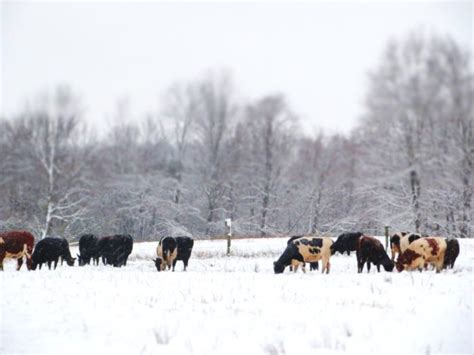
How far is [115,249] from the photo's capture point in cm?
1956

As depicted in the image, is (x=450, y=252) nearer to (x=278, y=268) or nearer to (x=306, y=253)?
(x=306, y=253)

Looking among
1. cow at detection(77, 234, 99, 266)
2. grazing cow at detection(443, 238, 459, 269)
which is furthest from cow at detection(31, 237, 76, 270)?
grazing cow at detection(443, 238, 459, 269)

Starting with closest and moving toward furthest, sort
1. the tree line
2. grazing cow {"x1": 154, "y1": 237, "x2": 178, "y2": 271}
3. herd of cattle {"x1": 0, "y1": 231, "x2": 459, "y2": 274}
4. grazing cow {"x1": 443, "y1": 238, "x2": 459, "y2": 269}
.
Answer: herd of cattle {"x1": 0, "y1": 231, "x2": 459, "y2": 274} < grazing cow {"x1": 443, "y1": 238, "x2": 459, "y2": 269} < grazing cow {"x1": 154, "y1": 237, "x2": 178, "y2": 271} < the tree line

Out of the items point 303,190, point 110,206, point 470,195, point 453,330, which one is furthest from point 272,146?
point 453,330

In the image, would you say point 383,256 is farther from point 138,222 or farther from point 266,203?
point 138,222

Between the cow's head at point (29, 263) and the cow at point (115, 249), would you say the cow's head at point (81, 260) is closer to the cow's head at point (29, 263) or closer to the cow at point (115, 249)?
the cow at point (115, 249)

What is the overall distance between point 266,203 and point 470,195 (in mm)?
15887

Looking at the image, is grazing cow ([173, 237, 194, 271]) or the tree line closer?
grazing cow ([173, 237, 194, 271])

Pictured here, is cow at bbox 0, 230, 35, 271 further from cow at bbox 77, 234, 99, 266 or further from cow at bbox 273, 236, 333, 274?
cow at bbox 273, 236, 333, 274

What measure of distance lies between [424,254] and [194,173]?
1035 inches

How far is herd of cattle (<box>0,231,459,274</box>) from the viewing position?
14445 millimetres

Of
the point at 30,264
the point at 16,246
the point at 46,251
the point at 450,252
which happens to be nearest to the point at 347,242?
the point at 450,252

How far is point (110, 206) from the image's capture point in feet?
123

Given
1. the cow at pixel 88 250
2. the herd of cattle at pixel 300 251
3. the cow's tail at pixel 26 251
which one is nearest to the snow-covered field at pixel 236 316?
the herd of cattle at pixel 300 251
